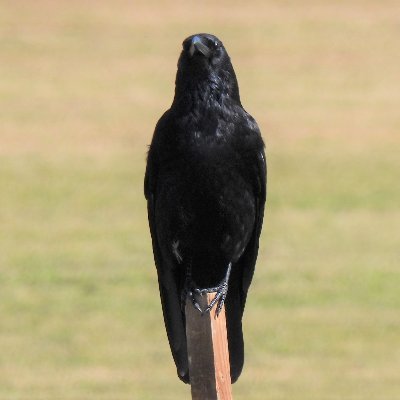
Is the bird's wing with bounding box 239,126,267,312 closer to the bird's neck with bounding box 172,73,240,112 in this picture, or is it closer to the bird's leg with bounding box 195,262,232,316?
the bird's leg with bounding box 195,262,232,316

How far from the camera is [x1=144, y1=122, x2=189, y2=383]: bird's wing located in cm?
543

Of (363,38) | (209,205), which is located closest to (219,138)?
(209,205)

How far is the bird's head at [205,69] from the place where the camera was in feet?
19.6

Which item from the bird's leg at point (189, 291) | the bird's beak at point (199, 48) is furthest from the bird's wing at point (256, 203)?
the bird's beak at point (199, 48)

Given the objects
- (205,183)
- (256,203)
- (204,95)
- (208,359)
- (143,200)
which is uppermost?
(204,95)

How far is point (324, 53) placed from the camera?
23.8 metres

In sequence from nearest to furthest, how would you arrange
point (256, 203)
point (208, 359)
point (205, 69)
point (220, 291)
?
point (208, 359)
point (220, 291)
point (205, 69)
point (256, 203)

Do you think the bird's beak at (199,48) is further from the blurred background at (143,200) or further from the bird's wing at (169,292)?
the blurred background at (143,200)

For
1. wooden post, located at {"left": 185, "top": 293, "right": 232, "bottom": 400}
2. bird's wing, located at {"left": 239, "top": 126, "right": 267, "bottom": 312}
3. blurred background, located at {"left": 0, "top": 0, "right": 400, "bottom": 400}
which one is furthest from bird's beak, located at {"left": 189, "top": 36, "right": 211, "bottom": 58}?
blurred background, located at {"left": 0, "top": 0, "right": 400, "bottom": 400}

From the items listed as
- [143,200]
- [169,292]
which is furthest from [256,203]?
[143,200]

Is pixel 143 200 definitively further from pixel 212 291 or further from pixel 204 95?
pixel 212 291

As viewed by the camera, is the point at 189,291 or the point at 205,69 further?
the point at 205,69

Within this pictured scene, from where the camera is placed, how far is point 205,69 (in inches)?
238

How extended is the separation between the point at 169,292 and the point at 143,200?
923 cm
